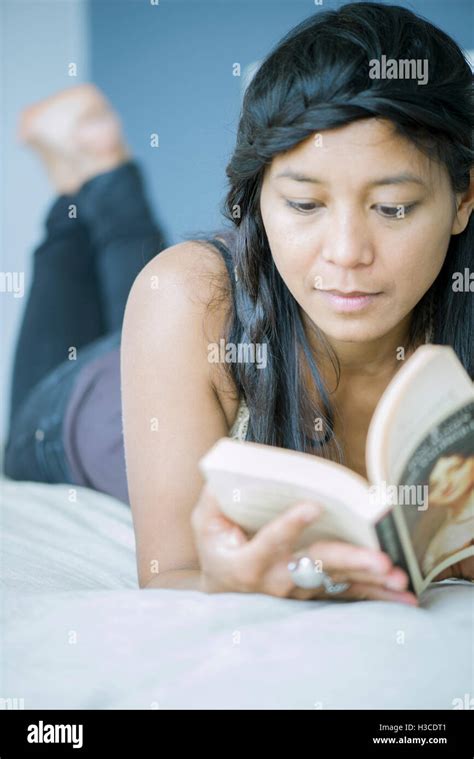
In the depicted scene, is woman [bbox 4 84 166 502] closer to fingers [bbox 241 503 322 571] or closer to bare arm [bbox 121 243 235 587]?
bare arm [bbox 121 243 235 587]

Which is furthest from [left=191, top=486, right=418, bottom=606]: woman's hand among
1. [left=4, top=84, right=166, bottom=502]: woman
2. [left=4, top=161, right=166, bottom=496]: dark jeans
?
[left=4, top=161, right=166, bottom=496]: dark jeans

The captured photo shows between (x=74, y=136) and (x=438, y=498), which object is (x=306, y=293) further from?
(x=74, y=136)

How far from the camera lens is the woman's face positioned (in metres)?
1.06

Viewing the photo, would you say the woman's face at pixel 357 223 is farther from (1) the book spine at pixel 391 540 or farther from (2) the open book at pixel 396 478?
(1) the book spine at pixel 391 540

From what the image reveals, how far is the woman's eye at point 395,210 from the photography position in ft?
3.54

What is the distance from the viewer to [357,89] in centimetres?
107

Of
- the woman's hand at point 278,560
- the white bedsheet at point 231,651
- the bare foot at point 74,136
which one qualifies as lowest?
the white bedsheet at point 231,651

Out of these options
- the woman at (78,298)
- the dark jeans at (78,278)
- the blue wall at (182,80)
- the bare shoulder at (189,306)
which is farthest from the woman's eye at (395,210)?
the blue wall at (182,80)

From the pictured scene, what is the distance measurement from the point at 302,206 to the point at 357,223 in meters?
0.08

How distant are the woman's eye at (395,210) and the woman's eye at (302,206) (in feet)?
0.23

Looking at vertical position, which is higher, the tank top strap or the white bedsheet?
the tank top strap

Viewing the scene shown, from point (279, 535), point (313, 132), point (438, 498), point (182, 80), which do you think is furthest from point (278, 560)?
point (182, 80)

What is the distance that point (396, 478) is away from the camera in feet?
2.86

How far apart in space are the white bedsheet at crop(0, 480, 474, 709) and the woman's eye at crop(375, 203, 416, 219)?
41 cm
